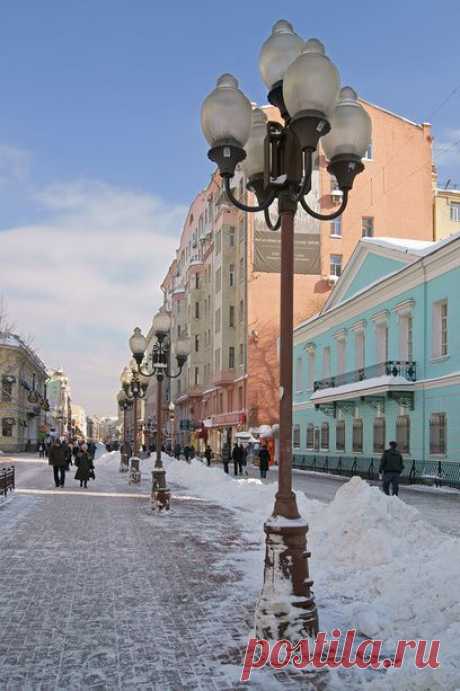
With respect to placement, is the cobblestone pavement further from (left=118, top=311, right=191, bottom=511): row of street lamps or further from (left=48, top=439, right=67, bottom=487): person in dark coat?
Answer: (left=48, top=439, right=67, bottom=487): person in dark coat

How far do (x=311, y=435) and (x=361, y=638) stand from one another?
35.0m

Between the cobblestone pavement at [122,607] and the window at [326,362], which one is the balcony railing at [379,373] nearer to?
the window at [326,362]

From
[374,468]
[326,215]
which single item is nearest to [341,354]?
[374,468]

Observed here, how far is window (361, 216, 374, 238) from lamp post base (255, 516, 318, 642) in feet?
144

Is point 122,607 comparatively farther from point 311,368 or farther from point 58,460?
point 311,368

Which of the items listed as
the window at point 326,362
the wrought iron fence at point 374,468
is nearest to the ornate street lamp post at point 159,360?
the wrought iron fence at point 374,468

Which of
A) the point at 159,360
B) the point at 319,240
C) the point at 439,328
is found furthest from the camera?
the point at 319,240

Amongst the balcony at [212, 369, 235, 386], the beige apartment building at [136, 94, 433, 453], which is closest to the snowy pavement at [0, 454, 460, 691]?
the beige apartment building at [136, 94, 433, 453]

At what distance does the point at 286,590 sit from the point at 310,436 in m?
35.6

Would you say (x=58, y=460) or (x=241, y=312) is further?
(x=241, y=312)

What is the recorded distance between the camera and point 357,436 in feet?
108

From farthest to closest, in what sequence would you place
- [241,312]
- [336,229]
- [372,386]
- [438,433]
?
[241,312] < [336,229] < [372,386] < [438,433]

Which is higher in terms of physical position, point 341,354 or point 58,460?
point 341,354

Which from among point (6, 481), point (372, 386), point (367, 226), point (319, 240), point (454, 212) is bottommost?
point (6, 481)
